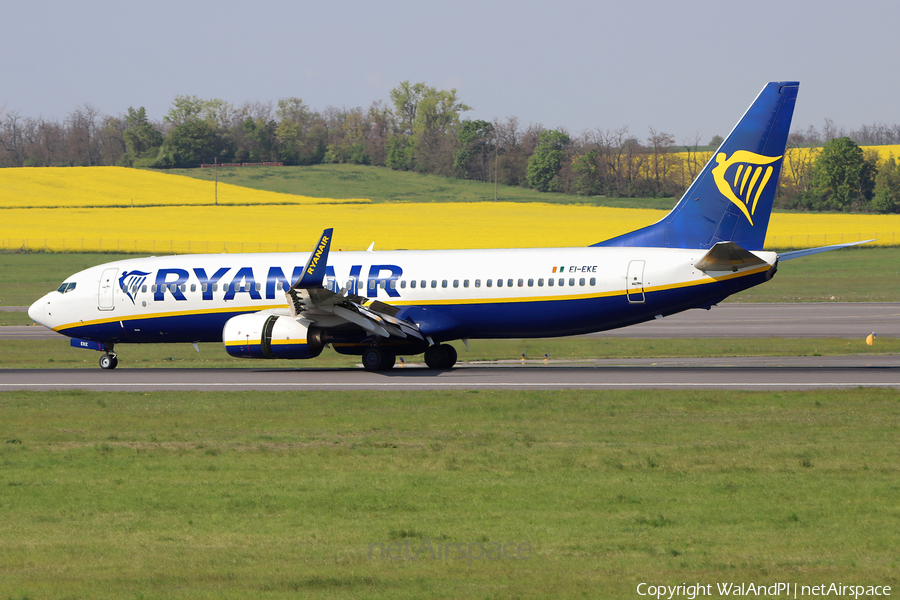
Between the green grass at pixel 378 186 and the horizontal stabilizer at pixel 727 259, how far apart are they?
272 feet

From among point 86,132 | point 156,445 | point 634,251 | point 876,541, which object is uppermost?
point 86,132

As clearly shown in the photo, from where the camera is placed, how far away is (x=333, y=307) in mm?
29688

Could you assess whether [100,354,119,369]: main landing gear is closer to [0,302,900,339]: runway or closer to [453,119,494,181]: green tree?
[0,302,900,339]: runway

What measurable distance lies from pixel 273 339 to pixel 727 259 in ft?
45.3

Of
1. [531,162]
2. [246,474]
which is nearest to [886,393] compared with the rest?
[246,474]

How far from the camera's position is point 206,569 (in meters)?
10.4

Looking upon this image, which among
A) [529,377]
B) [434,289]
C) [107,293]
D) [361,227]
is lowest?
[529,377]

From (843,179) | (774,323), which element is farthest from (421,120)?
(774,323)

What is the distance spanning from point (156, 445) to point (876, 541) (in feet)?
42.4

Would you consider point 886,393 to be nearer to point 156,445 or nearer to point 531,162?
point 156,445

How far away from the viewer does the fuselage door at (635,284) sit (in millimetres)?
29359

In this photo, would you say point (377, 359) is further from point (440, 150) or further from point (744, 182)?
point (440, 150)

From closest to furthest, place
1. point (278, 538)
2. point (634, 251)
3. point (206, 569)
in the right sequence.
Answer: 1. point (206, 569)
2. point (278, 538)
3. point (634, 251)

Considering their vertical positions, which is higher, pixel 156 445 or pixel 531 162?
pixel 531 162
